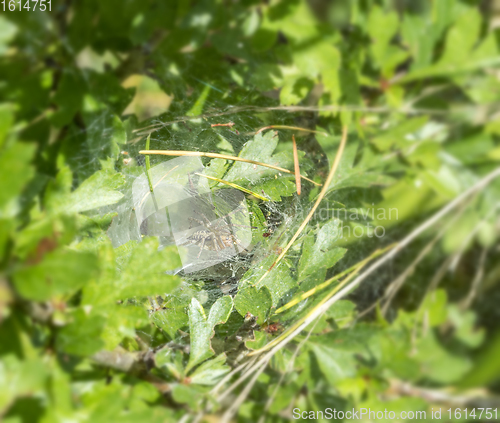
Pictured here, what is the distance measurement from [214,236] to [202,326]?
0.47m

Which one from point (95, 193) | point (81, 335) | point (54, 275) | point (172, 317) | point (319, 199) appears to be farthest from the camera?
point (319, 199)

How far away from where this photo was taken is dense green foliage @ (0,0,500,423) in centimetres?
65

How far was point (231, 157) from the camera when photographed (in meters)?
1.14

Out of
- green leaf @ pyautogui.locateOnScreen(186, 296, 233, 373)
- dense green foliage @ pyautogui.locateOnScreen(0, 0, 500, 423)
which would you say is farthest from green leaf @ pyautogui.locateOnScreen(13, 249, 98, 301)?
green leaf @ pyautogui.locateOnScreen(186, 296, 233, 373)

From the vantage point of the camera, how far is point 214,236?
1.31 m

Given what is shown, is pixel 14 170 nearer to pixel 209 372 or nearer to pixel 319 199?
pixel 209 372

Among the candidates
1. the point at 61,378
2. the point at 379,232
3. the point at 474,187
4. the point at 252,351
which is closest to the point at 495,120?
the point at 474,187

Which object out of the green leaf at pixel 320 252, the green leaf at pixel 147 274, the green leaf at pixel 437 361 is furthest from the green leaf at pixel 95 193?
the green leaf at pixel 437 361

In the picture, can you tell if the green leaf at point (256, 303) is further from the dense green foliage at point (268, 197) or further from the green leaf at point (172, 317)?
the green leaf at point (172, 317)

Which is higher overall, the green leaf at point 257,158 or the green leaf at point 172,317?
the green leaf at point 257,158

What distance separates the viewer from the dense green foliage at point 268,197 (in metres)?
0.65

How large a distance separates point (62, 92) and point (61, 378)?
606mm

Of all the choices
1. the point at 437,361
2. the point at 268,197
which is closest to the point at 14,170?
the point at 268,197

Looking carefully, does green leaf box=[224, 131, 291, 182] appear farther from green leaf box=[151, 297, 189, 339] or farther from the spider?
green leaf box=[151, 297, 189, 339]
